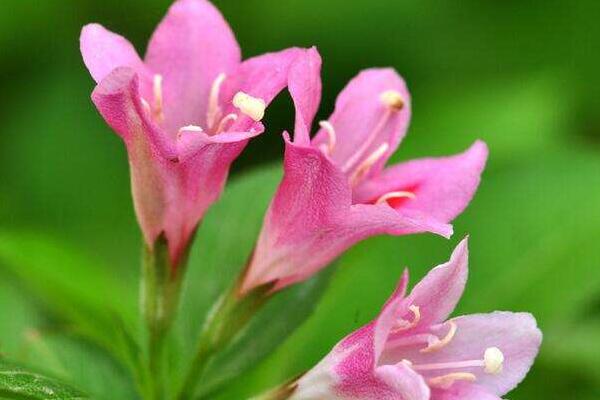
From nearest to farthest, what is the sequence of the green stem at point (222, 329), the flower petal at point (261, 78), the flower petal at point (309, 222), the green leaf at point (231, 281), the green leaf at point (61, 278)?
the flower petal at point (309, 222), the flower petal at point (261, 78), the green stem at point (222, 329), the green leaf at point (231, 281), the green leaf at point (61, 278)

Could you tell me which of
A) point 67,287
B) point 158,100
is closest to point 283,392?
point 158,100

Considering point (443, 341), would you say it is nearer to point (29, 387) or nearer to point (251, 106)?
point (251, 106)

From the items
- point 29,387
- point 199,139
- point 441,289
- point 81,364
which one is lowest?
point 81,364

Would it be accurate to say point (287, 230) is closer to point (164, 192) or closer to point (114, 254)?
point (164, 192)

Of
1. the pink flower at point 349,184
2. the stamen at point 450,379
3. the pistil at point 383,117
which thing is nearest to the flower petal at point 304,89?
the pink flower at point 349,184

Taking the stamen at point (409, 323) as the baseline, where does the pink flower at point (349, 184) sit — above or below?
above

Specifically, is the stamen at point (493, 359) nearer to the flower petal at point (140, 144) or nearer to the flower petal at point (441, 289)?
the flower petal at point (441, 289)

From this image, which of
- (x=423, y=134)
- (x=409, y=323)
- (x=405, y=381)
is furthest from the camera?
(x=423, y=134)
